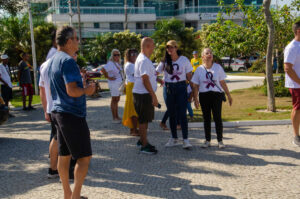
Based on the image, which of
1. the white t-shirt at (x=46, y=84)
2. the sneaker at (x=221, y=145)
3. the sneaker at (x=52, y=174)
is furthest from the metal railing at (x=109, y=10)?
the white t-shirt at (x=46, y=84)

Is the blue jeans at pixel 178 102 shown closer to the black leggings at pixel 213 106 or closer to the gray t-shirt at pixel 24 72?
the black leggings at pixel 213 106

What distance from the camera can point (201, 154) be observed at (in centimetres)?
603

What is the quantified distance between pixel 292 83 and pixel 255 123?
2203 mm

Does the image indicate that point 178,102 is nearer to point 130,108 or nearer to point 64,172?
point 130,108

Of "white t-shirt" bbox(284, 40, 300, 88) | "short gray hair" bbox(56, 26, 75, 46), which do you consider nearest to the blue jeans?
"white t-shirt" bbox(284, 40, 300, 88)

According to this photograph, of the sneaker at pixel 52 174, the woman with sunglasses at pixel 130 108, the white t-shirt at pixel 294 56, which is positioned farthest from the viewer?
the woman with sunglasses at pixel 130 108

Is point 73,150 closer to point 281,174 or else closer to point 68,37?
point 68,37

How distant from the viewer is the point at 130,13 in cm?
5294

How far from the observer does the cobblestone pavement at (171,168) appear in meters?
4.41

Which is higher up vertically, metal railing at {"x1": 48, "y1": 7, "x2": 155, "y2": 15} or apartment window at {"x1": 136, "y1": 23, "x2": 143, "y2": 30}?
metal railing at {"x1": 48, "y1": 7, "x2": 155, "y2": 15}

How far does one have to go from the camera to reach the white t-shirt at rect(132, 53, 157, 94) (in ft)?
19.6

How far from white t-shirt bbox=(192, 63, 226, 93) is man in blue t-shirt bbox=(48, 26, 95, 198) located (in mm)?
2916

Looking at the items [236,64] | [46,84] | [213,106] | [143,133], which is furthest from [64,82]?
[236,64]

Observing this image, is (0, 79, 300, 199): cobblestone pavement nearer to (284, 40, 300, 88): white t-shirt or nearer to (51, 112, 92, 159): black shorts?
(51, 112, 92, 159): black shorts
